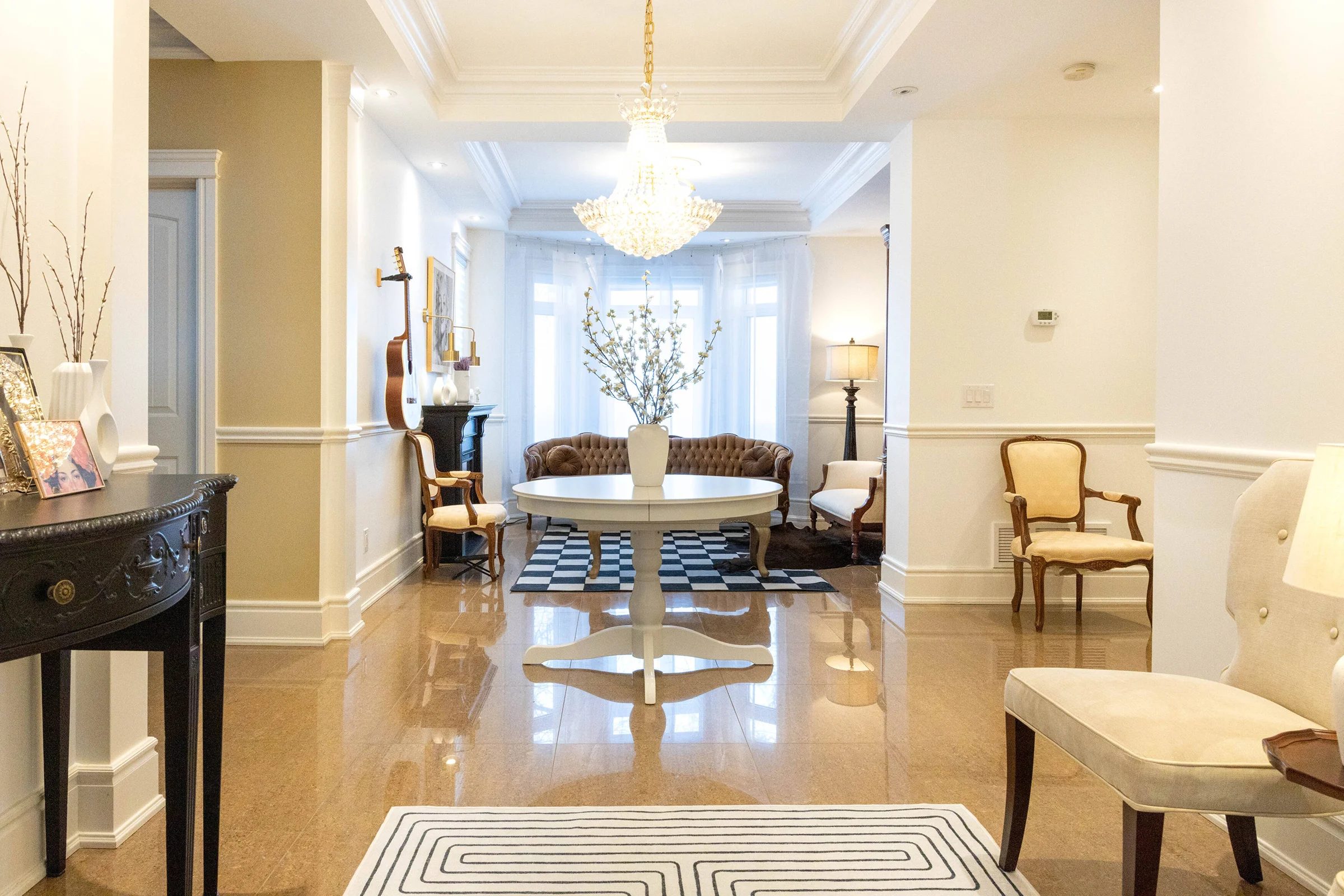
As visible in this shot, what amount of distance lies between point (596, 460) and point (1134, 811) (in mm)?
6842

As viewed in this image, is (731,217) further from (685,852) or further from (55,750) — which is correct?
(55,750)

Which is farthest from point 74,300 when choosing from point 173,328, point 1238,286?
point 1238,286

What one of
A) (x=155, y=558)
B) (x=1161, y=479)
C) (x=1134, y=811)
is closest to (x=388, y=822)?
(x=155, y=558)

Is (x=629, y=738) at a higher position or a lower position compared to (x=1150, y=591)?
lower

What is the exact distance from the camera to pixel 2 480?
1.57 meters

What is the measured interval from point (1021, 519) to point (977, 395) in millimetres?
753

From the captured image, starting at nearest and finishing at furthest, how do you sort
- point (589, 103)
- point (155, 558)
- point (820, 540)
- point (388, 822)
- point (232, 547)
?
point (155, 558)
point (388, 822)
point (232, 547)
point (589, 103)
point (820, 540)

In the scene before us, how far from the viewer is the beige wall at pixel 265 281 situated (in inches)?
156

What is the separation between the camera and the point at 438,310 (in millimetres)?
6328

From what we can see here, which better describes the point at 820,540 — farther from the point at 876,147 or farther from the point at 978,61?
the point at 978,61

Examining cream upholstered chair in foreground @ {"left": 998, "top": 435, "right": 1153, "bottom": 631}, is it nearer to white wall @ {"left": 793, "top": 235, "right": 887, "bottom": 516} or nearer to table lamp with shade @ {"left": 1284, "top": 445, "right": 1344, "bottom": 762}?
table lamp with shade @ {"left": 1284, "top": 445, "right": 1344, "bottom": 762}

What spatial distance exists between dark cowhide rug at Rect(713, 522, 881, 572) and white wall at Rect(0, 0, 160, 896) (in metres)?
4.19

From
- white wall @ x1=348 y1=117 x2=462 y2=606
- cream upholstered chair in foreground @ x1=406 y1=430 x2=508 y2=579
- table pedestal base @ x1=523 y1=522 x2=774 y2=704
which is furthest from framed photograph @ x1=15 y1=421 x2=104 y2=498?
cream upholstered chair in foreground @ x1=406 y1=430 x2=508 y2=579

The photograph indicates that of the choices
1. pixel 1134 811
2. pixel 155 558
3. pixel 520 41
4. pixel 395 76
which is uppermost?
pixel 520 41
